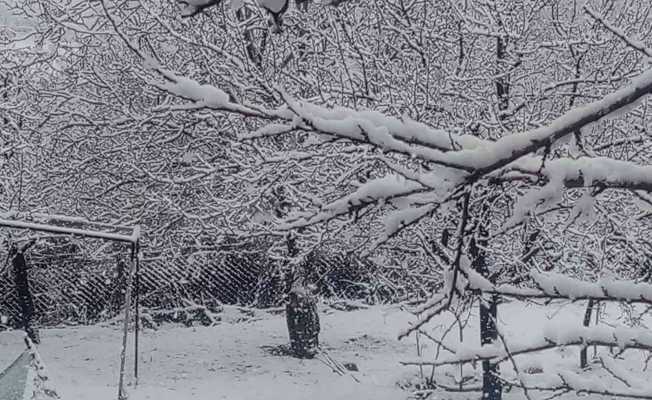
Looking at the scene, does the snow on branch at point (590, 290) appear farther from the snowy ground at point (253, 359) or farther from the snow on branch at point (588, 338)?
the snowy ground at point (253, 359)

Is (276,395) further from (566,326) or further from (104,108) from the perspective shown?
(566,326)

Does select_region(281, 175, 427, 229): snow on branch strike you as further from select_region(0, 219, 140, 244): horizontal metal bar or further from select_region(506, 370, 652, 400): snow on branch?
select_region(0, 219, 140, 244): horizontal metal bar

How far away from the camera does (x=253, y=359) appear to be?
10.5m

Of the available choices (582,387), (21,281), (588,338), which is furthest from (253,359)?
(588,338)

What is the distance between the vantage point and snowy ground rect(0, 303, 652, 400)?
A: 8.96 metres

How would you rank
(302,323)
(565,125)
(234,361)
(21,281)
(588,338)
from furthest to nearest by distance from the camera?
(21,281), (302,323), (234,361), (588,338), (565,125)

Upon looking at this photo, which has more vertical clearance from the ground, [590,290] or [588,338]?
[590,290]

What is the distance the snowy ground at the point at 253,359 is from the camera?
8961mm

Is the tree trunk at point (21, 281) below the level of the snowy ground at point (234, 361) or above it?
above

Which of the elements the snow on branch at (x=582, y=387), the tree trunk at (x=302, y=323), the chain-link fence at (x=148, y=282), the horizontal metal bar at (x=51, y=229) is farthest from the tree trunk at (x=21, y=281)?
the snow on branch at (x=582, y=387)

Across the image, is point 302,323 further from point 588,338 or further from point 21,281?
point 588,338

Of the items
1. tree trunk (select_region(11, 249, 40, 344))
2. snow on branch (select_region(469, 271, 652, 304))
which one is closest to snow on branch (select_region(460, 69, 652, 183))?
snow on branch (select_region(469, 271, 652, 304))

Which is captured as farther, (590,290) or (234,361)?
(234,361)

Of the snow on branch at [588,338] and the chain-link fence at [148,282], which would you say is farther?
the chain-link fence at [148,282]
